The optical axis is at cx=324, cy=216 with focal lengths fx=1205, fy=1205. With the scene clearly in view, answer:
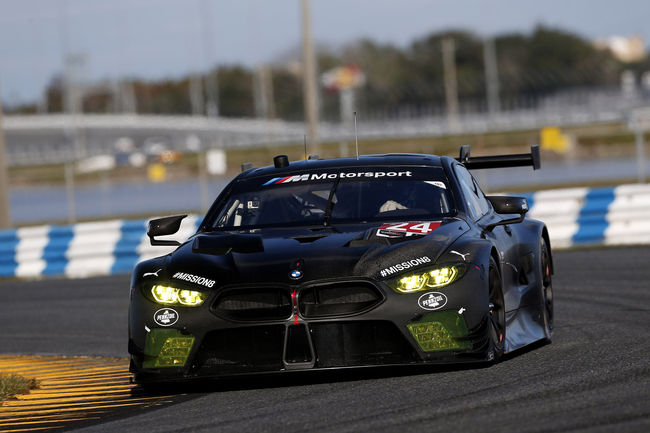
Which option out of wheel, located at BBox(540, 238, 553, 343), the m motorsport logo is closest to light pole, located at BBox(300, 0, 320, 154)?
wheel, located at BBox(540, 238, 553, 343)

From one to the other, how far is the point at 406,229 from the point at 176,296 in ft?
4.61

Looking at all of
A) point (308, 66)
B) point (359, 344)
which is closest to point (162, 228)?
point (359, 344)

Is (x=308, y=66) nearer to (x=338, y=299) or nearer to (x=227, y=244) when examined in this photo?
(x=227, y=244)

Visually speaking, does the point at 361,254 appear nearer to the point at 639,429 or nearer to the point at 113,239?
the point at 639,429

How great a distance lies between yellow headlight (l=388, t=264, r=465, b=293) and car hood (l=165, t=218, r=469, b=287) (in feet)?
0.21

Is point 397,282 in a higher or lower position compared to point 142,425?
higher

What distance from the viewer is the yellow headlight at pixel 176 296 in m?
6.57

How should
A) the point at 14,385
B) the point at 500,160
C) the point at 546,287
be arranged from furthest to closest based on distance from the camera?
the point at 500,160, the point at 546,287, the point at 14,385

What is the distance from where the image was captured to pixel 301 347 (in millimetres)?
6367

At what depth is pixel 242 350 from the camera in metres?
6.46

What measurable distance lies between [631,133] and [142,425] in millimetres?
54285

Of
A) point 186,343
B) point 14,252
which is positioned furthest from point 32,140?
point 186,343

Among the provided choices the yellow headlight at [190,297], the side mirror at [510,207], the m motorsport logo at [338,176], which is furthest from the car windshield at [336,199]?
the yellow headlight at [190,297]

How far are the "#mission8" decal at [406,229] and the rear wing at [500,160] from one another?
2.10 m
